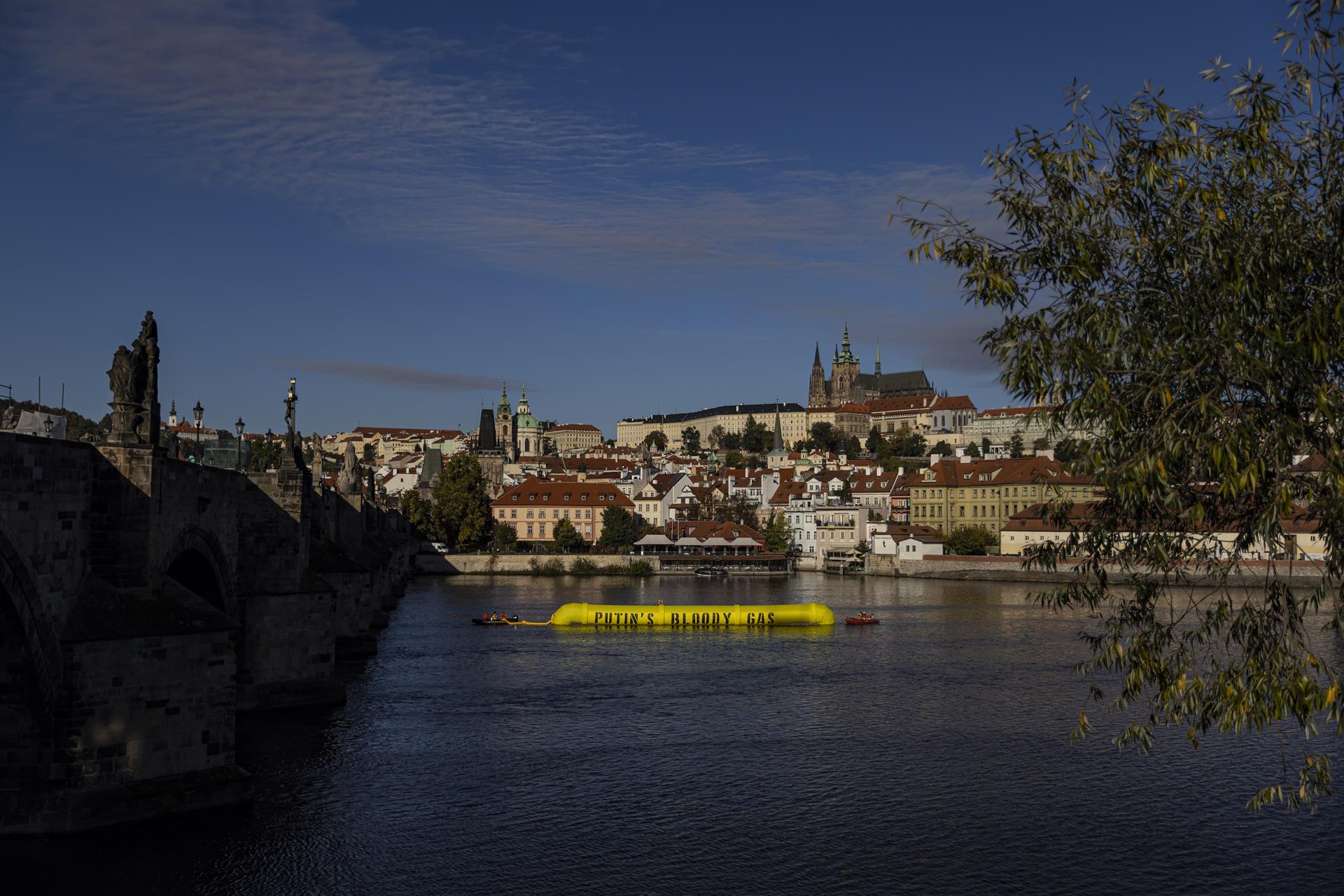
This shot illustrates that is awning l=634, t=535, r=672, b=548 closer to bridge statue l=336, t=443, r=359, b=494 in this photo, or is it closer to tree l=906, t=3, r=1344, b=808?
bridge statue l=336, t=443, r=359, b=494

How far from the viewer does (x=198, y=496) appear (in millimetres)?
26234

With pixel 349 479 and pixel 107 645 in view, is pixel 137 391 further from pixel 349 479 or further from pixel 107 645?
pixel 349 479

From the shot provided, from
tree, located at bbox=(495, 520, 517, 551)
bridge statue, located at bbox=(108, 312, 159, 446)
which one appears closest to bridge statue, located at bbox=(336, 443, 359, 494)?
bridge statue, located at bbox=(108, 312, 159, 446)

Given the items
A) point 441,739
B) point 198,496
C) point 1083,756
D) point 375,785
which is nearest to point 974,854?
point 1083,756

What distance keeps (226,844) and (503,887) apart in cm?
487

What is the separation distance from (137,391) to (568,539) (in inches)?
3728

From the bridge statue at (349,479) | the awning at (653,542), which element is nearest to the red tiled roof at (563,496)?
the awning at (653,542)

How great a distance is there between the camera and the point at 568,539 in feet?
383

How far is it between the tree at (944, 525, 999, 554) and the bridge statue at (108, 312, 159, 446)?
98.4 meters

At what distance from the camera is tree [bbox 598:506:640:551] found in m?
117

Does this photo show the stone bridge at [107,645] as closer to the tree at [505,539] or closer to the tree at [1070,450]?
the tree at [1070,450]

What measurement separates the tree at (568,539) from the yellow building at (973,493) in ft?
126

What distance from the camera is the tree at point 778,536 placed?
12412cm

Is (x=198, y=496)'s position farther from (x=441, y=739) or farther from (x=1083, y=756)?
(x=1083, y=756)
